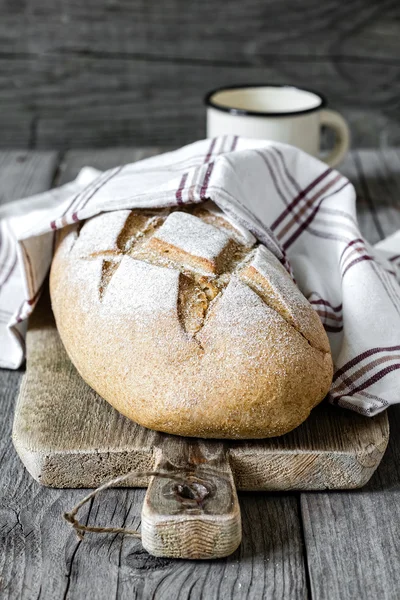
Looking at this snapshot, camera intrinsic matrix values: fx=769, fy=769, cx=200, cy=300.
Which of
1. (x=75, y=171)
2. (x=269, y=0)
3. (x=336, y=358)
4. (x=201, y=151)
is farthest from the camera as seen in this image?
(x=269, y=0)

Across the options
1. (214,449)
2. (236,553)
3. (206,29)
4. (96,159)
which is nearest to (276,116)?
(96,159)

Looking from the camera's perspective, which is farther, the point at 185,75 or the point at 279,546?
the point at 185,75

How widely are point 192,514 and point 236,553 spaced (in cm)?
8

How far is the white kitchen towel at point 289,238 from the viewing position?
38.5 inches

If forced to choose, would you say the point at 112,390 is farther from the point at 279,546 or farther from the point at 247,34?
the point at 247,34

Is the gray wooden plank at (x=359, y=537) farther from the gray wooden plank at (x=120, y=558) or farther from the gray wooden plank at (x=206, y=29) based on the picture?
the gray wooden plank at (x=206, y=29)

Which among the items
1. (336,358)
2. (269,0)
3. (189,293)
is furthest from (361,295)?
(269,0)

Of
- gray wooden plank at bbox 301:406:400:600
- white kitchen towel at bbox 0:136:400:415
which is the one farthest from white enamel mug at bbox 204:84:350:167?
gray wooden plank at bbox 301:406:400:600

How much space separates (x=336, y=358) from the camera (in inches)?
39.4

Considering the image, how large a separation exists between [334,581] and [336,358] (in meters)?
0.33

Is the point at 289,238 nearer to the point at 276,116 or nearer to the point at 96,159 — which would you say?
the point at 276,116

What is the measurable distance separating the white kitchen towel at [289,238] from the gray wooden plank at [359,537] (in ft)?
0.30

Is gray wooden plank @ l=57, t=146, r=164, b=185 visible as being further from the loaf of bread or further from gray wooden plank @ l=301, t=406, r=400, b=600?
gray wooden plank @ l=301, t=406, r=400, b=600

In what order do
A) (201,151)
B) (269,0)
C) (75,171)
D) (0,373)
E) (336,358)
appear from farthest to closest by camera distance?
(269,0)
(75,171)
(201,151)
(0,373)
(336,358)
